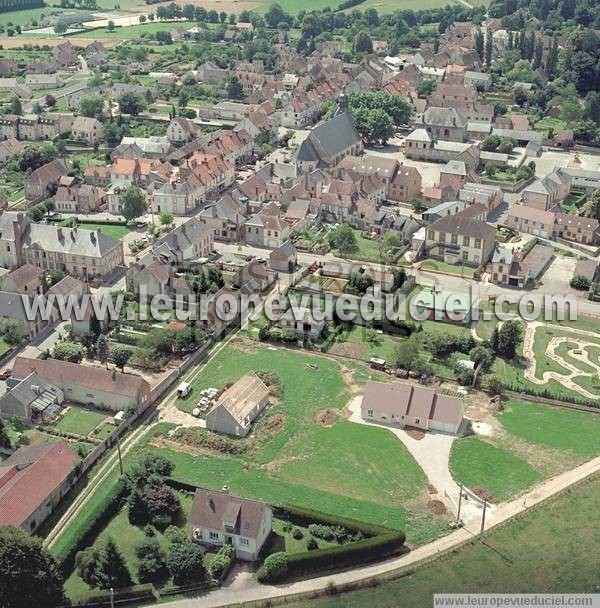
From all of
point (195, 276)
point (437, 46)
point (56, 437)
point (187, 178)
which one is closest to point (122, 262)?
point (195, 276)

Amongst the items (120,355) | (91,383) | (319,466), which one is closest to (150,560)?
(319,466)

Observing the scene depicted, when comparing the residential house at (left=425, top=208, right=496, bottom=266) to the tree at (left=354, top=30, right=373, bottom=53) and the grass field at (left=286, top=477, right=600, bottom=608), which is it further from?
the tree at (left=354, top=30, right=373, bottom=53)

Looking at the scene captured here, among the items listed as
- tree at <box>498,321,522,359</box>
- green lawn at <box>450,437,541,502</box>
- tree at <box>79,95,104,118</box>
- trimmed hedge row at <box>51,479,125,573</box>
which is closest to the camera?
trimmed hedge row at <box>51,479,125,573</box>

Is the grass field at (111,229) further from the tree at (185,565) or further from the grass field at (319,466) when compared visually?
the tree at (185,565)

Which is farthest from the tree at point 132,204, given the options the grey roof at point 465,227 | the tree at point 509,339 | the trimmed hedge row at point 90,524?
the trimmed hedge row at point 90,524

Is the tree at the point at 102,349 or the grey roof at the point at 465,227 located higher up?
the grey roof at the point at 465,227

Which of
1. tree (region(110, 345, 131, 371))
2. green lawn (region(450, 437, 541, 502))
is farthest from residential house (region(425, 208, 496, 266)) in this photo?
tree (region(110, 345, 131, 371))
